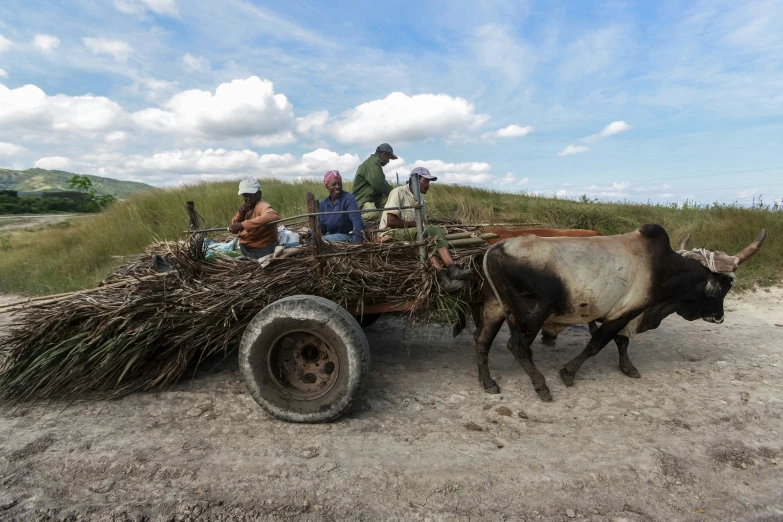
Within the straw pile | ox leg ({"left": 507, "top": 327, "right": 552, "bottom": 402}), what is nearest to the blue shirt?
the straw pile

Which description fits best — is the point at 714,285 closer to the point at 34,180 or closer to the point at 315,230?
the point at 315,230

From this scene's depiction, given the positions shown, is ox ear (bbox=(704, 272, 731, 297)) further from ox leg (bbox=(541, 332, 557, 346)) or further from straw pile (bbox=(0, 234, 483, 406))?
straw pile (bbox=(0, 234, 483, 406))

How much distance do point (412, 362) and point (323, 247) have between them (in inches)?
64.0

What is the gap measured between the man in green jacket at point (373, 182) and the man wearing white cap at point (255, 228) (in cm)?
171

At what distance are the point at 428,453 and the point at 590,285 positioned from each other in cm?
177

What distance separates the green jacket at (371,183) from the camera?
18.8 feet

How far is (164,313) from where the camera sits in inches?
137

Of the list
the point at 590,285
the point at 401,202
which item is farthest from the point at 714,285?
the point at 401,202

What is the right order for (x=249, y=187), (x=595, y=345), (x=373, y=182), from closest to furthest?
(x=595, y=345), (x=249, y=187), (x=373, y=182)

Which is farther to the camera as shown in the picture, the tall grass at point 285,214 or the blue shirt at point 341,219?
the tall grass at point 285,214

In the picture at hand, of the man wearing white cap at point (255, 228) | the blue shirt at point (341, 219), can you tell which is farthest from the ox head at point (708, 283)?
the man wearing white cap at point (255, 228)

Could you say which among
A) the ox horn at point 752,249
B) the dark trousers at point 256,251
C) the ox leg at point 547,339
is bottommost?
the ox leg at point 547,339

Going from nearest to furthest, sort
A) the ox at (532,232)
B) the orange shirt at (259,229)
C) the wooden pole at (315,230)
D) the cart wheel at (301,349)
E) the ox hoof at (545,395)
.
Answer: the cart wheel at (301,349)
the wooden pole at (315,230)
the ox hoof at (545,395)
the orange shirt at (259,229)
the ox at (532,232)

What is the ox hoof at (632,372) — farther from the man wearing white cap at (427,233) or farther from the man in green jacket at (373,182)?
the man in green jacket at (373,182)
